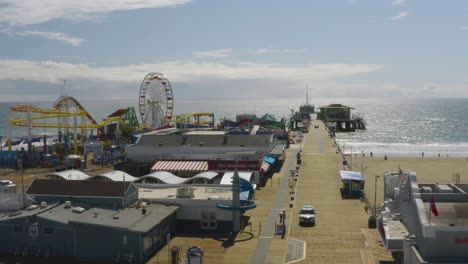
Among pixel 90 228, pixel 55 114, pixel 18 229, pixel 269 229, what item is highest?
pixel 55 114

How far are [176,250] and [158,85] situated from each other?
76.0 metres

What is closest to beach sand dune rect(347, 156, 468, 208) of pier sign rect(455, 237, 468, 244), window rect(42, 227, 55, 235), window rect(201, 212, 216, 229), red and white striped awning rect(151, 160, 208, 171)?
red and white striped awning rect(151, 160, 208, 171)

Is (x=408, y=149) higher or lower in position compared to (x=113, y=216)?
lower

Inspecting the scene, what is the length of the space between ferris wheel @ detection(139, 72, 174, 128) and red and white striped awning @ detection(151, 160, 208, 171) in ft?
154

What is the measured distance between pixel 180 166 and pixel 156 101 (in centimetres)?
5093

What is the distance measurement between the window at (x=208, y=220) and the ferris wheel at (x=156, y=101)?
221 ft

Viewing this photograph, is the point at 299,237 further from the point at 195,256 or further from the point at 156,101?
the point at 156,101

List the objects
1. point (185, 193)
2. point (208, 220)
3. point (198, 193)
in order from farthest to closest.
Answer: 1. point (198, 193)
2. point (185, 193)
3. point (208, 220)

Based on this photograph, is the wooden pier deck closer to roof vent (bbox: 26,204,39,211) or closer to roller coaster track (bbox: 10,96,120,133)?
roof vent (bbox: 26,204,39,211)

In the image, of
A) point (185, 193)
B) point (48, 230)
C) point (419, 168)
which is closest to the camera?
point (48, 230)

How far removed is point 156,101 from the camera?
10256 centimetres

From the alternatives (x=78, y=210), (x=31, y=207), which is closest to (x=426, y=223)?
(x=78, y=210)

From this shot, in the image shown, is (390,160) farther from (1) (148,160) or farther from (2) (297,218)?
(2) (297,218)

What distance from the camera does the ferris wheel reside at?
329 feet
